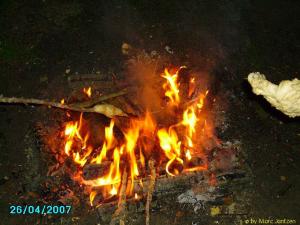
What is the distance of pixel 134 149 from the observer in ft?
14.8

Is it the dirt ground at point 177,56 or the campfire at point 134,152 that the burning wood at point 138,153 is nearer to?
the campfire at point 134,152

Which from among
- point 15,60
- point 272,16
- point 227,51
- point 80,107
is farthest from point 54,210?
point 272,16

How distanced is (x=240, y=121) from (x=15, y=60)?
442 centimetres

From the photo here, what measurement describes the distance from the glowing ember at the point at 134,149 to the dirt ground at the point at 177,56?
24.3 inches

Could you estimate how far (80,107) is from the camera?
15.2 feet

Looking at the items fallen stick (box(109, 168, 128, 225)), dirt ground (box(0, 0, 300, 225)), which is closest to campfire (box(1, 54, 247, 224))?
fallen stick (box(109, 168, 128, 225))

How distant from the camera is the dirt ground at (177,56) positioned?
491cm

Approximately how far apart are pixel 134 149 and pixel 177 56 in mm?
2533

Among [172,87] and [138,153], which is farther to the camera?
[172,87]

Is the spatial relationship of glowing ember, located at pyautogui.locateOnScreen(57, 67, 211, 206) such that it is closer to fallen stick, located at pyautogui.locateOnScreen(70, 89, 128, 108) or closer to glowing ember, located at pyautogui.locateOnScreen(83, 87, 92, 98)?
fallen stick, located at pyautogui.locateOnScreen(70, 89, 128, 108)

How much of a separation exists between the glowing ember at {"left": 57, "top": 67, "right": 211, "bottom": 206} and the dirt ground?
0.62 m

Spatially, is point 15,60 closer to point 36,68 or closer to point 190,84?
Answer: point 36,68
